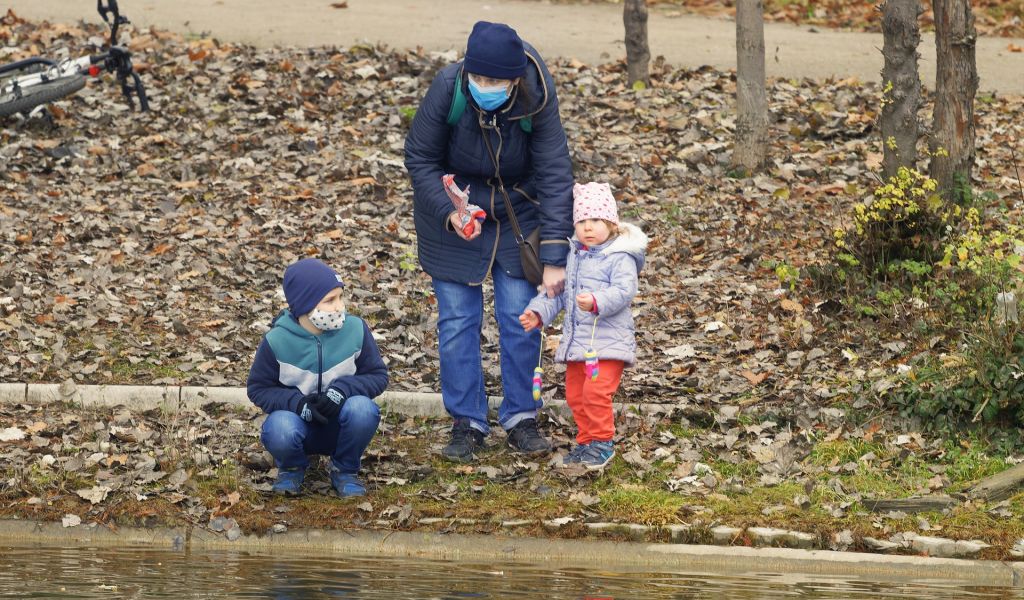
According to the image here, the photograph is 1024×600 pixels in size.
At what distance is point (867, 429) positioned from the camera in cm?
728

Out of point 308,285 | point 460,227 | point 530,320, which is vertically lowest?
point 530,320

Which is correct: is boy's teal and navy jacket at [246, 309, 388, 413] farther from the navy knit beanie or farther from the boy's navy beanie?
the navy knit beanie

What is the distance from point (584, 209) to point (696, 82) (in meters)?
7.79

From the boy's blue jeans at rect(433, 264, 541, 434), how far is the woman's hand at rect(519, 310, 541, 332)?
37 centimetres

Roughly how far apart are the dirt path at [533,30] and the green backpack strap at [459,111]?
817cm

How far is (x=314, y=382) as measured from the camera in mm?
6543

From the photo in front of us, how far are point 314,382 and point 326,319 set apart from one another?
14.1 inches

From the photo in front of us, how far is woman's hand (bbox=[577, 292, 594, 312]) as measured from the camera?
6.58m

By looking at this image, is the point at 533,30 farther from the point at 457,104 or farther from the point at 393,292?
the point at 457,104

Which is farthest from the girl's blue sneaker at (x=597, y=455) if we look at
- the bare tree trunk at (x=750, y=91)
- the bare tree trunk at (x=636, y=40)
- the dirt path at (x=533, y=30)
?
the dirt path at (x=533, y=30)

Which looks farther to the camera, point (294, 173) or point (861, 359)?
point (294, 173)

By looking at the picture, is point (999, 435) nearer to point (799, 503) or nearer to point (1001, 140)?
point (799, 503)

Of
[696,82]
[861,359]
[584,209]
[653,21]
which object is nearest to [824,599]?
[584,209]

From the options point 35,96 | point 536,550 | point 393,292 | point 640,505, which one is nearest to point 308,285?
point 536,550
